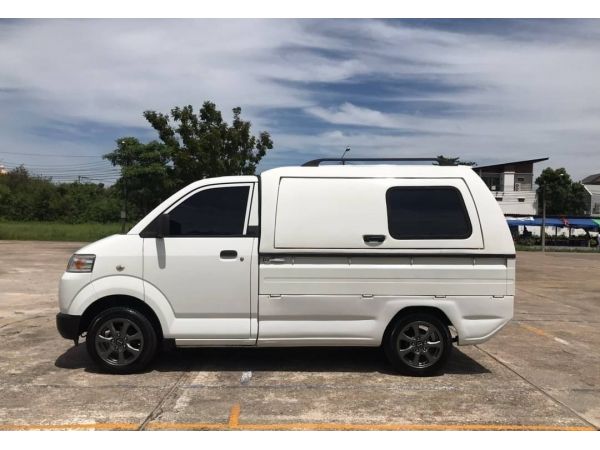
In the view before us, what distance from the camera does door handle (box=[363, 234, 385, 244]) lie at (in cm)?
548

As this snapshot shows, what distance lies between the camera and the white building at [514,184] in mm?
64375

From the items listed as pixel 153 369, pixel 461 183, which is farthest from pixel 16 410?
pixel 461 183

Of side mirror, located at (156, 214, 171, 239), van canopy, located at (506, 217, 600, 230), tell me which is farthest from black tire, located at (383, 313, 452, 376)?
van canopy, located at (506, 217, 600, 230)

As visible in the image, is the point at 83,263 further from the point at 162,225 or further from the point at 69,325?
the point at 162,225

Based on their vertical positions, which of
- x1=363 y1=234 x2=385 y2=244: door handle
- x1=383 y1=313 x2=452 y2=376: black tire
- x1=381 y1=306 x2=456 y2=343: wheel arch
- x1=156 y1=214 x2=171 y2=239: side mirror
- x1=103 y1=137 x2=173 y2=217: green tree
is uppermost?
x1=103 y1=137 x2=173 y2=217: green tree

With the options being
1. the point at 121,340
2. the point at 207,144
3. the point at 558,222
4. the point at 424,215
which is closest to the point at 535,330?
the point at 424,215

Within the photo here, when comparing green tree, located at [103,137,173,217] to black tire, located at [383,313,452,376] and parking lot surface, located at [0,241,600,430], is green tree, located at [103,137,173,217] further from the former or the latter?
black tire, located at [383,313,452,376]

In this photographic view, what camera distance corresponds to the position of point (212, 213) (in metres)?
5.63

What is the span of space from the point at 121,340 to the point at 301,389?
192 cm

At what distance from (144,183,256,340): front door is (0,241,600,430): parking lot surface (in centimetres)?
55

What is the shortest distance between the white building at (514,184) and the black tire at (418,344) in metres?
61.7

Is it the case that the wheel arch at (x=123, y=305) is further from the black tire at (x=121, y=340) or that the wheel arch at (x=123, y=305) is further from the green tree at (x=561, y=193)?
the green tree at (x=561, y=193)

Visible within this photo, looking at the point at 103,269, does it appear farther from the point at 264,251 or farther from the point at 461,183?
the point at 461,183

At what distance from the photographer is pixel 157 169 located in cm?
2650
